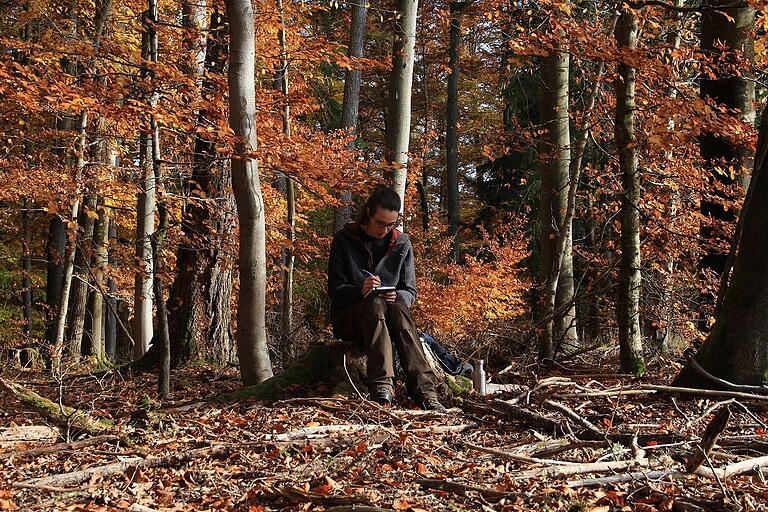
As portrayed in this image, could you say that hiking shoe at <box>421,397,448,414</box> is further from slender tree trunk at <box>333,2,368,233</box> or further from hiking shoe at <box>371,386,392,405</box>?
slender tree trunk at <box>333,2,368,233</box>

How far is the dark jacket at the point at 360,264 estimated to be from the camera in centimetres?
534

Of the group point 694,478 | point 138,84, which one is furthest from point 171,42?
point 694,478

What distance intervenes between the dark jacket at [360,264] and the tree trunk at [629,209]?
7.05 ft

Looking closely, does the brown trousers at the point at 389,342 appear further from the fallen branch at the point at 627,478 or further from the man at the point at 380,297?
the fallen branch at the point at 627,478

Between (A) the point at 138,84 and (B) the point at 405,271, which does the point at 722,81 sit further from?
(A) the point at 138,84

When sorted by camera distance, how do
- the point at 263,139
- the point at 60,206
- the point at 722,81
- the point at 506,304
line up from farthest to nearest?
1. the point at 506,304
2. the point at 60,206
3. the point at 263,139
4. the point at 722,81

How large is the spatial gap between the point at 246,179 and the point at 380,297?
1.47 meters

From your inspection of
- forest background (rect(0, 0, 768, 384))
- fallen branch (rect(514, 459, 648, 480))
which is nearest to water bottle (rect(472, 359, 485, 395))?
forest background (rect(0, 0, 768, 384))

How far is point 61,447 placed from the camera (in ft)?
11.3

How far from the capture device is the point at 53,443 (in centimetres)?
366

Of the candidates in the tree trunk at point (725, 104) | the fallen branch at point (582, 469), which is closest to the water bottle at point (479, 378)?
the fallen branch at point (582, 469)

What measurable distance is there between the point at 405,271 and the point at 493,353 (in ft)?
11.5

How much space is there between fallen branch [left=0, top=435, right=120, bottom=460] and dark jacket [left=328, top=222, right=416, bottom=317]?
2111 millimetres

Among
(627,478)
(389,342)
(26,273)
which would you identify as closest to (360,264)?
(389,342)
